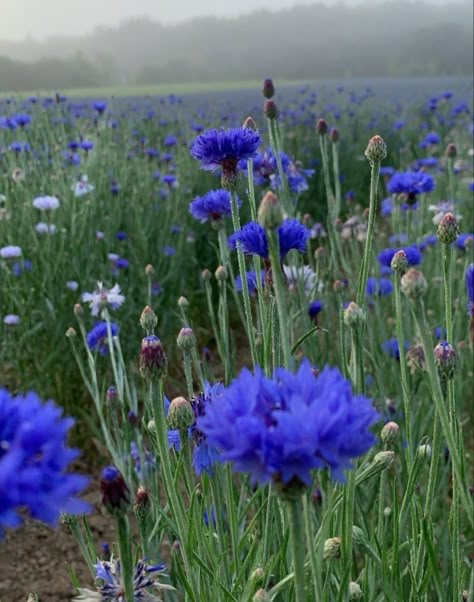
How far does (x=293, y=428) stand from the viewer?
437mm

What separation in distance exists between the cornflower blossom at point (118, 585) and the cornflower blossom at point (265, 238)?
1.03 feet

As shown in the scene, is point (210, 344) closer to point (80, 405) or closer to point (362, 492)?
point (80, 405)

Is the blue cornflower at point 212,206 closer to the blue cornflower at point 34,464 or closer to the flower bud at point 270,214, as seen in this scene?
the flower bud at point 270,214

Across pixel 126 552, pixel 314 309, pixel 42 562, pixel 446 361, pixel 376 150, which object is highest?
pixel 376 150

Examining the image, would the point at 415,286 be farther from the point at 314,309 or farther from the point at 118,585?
the point at 314,309

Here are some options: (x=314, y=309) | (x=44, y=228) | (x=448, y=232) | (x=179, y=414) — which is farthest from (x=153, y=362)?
(x=44, y=228)

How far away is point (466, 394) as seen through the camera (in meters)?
2.04

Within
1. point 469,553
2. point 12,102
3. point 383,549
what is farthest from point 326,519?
point 12,102

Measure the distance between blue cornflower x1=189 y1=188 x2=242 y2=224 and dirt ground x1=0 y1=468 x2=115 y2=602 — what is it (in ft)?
2.27

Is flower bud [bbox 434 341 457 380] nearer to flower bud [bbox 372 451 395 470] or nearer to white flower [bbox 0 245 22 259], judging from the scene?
flower bud [bbox 372 451 395 470]

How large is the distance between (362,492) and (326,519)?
24.2 inches

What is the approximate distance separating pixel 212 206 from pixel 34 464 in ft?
3.32

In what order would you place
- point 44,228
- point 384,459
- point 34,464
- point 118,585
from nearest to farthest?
point 34,464 < point 118,585 < point 384,459 < point 44,228

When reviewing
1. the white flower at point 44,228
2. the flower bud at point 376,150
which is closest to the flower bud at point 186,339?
the flower bud at point 376,150
